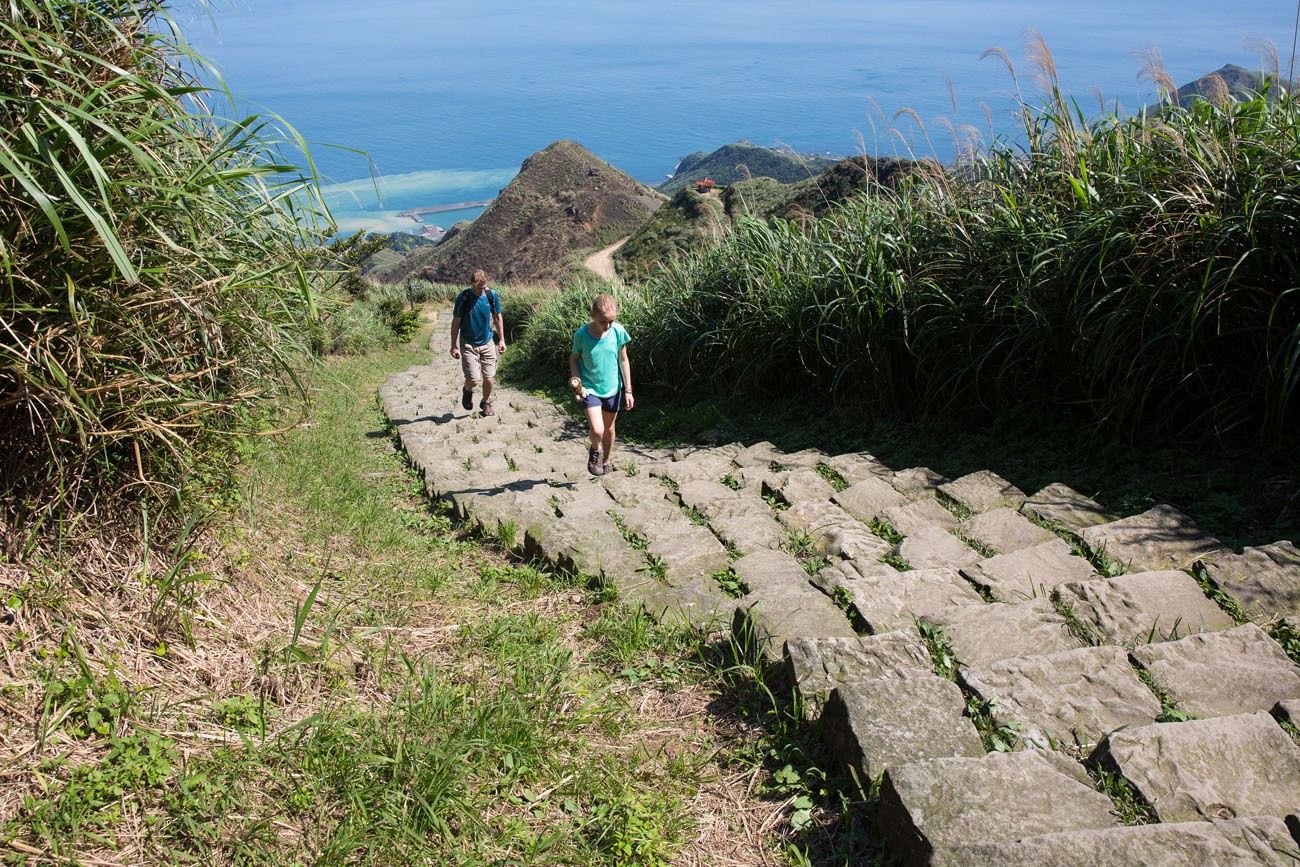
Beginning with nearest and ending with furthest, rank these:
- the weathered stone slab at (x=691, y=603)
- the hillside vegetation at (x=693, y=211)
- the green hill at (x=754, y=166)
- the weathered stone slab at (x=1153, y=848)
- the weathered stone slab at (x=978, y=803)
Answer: the weathered stone slab at (x=1153, y=848), the weathered stone slab at (x=978, y=803), the weathered stone slab at (x=691, y=603), the hillside vegetation at (x=693, y=211), the green hill at (x=754, y=166)

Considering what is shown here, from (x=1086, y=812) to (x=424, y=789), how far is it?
1.78 m

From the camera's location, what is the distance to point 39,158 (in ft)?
8.33

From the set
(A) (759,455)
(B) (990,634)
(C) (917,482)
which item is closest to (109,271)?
(B) (990,634)

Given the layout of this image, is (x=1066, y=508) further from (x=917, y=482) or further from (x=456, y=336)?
(x=456, y=336)

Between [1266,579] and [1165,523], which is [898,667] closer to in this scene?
[1266,579]

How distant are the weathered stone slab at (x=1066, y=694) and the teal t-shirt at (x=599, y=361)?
12.7 feet

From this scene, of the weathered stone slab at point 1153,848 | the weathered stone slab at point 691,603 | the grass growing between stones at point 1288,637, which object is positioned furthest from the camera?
the weathered stone slab at point 691,603

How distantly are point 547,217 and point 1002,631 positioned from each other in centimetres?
5227

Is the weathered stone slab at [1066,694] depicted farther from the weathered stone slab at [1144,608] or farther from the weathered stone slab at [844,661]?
the weathered stone slab at [1144,608]

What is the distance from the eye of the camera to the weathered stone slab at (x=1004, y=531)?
4270mm

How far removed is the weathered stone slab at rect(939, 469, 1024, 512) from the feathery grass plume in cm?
367

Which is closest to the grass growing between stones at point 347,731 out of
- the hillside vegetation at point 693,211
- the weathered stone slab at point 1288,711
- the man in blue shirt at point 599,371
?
the weathered stone slab at point 1288,711

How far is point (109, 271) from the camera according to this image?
2.83 metres

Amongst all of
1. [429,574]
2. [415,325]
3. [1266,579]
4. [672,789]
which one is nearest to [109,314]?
[429,574]
